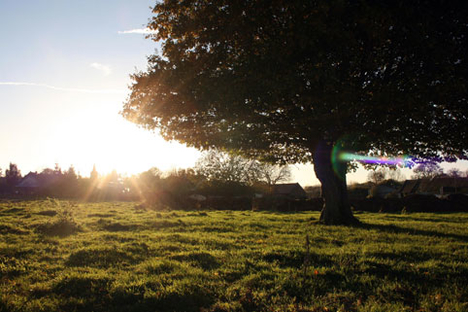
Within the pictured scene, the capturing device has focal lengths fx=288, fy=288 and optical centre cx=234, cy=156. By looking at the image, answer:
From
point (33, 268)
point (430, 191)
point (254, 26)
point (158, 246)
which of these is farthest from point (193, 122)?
point (430, 191)

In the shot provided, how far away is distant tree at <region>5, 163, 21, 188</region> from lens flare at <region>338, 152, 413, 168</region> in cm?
10110

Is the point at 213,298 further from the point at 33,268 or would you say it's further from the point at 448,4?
the point at 448,4

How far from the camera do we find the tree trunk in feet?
52.7

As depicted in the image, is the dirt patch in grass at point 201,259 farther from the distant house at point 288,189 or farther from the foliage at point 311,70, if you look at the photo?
the distant house at point 288,189

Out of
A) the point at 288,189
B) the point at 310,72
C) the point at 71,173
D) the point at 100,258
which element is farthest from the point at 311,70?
the point at 71,173

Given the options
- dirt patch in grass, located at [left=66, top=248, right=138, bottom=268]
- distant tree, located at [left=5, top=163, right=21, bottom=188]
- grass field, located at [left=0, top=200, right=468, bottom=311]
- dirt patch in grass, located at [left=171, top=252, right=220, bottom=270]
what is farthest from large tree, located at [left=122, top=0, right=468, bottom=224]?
distant tree, located at [left=5, top=163, right=21, bottom=188]

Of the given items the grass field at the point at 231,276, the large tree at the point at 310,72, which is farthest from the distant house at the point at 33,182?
the grass field at the point at 231,276

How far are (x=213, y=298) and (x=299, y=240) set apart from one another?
6045mm

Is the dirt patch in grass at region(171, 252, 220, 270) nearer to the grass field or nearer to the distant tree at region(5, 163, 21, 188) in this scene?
the grass field

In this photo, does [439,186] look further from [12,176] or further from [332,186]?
[12,176]

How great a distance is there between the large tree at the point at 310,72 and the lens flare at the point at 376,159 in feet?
5.33

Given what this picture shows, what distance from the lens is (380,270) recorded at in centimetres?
616

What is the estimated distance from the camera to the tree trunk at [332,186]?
16.1m

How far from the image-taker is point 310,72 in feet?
31.8
